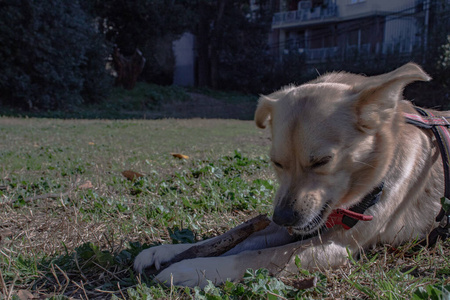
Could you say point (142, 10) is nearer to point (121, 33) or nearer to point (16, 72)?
point (121, 33)

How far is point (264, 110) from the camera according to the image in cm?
345

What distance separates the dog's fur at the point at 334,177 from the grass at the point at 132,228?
5.4 inches

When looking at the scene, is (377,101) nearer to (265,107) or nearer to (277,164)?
(277,164)

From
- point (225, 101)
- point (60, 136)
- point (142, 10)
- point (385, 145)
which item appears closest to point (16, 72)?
point (60, 136)

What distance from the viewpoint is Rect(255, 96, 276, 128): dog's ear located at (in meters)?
3.39

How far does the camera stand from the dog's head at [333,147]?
8.79 ft

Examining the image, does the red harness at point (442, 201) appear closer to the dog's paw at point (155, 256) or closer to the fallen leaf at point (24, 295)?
the dog's paw at point (155, 256)

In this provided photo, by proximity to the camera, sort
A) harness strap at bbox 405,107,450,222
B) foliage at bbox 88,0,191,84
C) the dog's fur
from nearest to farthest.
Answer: the dog's fur → harness strap at bbox 405,107,450,222 → foliage at bbox 88,0,191,84

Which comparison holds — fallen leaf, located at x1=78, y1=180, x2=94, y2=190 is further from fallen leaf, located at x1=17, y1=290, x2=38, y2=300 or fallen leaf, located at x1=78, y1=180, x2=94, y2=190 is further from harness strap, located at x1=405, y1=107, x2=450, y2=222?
harness strap, located at x1=405, y1=107, x2=450, y2=222

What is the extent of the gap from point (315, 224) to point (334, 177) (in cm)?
34

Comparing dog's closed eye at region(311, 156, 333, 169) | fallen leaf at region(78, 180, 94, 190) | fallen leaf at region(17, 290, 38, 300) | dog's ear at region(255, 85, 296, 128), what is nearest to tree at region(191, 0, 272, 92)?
fallen leaf at region(78, 180, 94, 190)

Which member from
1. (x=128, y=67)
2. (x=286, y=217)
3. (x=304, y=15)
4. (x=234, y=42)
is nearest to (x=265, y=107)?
(x=286, y=217)

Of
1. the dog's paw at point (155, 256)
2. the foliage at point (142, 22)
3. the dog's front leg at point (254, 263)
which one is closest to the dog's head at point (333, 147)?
the dog's front leg at point (254, 263)

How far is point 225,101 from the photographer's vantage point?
25125 millimetres
